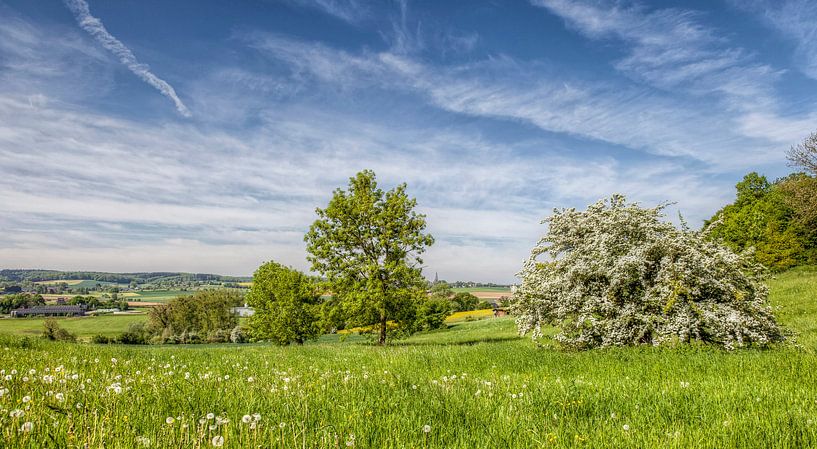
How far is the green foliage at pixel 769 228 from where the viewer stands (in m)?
46.0

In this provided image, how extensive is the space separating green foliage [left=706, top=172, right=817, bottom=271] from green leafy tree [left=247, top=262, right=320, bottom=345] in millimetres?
38106

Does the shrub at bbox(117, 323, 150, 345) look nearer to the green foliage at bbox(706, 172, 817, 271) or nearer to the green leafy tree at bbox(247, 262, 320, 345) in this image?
the green leafy tree at bbox(247, 262, 320, 345)

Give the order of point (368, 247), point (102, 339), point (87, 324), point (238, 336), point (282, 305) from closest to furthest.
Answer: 1. point (368, 247)
2. point (282, 305)
3. point (102, 339)
4. point (238, 336)
5. point (87, 324)

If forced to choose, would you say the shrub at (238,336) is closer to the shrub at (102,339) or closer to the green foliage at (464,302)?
the shrub at (102,339)

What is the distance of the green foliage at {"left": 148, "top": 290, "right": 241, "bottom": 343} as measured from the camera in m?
99.6

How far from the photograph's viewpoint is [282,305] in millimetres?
38188

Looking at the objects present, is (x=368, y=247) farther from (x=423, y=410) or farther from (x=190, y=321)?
(x=190, y=321)

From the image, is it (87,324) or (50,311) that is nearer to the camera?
(87,324)

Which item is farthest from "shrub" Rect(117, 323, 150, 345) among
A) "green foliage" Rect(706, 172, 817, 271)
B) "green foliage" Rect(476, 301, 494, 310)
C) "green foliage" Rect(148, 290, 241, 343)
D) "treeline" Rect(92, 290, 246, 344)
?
"green foliage" Rect(706, 172, 817, 271)

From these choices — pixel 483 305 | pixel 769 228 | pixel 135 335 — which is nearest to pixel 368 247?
pixel 769 228

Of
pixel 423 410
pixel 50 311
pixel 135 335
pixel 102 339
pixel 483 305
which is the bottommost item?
pixel 135 335

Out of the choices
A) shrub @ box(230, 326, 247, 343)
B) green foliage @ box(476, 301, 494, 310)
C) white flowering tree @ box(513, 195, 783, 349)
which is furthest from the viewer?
green foliage @ box(476, 301, 494, 310)

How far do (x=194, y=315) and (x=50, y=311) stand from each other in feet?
180

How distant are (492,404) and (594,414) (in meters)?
1.12
